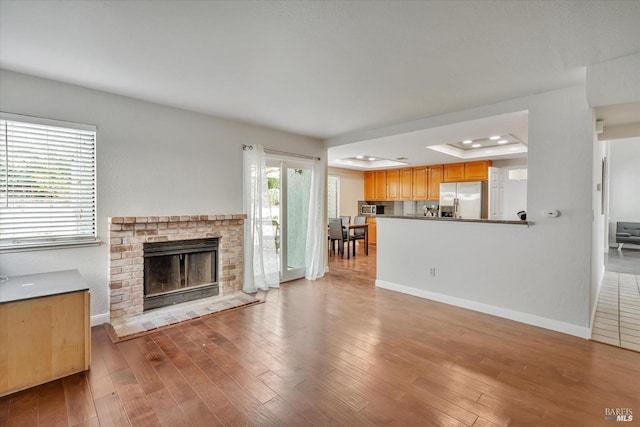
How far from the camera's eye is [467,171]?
7094 mm

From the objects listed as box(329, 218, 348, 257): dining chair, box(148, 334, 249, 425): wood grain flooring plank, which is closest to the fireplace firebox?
box(148, 334, 249, 425): wood grain flooring plank

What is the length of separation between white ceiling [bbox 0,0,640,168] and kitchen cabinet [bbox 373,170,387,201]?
561cm

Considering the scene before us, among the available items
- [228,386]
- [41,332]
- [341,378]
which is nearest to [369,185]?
[341,378]

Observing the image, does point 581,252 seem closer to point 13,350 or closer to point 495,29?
point 495,29

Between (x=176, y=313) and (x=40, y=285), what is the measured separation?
1.36 meters

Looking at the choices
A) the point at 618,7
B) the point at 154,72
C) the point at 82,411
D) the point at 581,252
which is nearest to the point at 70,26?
the point at 154,72

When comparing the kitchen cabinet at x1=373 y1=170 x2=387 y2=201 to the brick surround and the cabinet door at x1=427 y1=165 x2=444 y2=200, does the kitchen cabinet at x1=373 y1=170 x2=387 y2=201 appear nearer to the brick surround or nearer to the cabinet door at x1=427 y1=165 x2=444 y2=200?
the cabinet door at x1=427 y1=165 x2=444 y2=200

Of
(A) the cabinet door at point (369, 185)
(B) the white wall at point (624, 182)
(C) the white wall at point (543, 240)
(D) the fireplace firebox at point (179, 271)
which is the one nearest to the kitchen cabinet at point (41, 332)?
(D) the fireplace firebox at point (179, 271)

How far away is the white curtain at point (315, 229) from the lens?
5.13m

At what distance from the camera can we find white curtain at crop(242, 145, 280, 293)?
14.1 ft

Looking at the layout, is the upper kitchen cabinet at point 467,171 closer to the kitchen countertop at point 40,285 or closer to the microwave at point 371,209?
the microwave at point 371,209

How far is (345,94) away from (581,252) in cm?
286

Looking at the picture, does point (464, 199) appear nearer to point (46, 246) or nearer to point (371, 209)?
point (371, 209)

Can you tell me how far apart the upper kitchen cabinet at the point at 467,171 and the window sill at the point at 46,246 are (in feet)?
23.6
